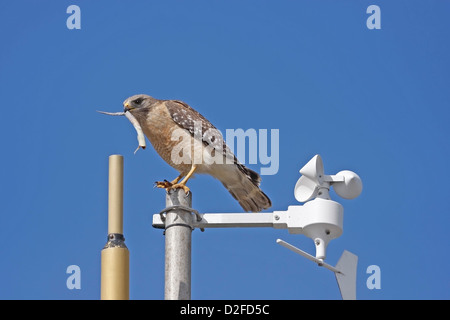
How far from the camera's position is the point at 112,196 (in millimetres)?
8547

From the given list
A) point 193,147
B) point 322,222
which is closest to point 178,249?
point 322,222

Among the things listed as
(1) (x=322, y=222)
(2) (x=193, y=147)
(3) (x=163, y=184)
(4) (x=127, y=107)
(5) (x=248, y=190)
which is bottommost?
(1) (x=322, y=222)

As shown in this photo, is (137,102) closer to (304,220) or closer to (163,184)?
(163,184)

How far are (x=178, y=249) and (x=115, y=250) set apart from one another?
445 mm

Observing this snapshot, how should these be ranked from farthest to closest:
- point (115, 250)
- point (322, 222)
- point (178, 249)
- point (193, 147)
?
point (193, 147)
point (322, 222)
point (178, 249)
point (115, 250)

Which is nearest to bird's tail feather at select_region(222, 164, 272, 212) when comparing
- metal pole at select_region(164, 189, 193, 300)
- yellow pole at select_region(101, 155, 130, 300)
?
metal pole at select_region(164, 189, 193, 300)

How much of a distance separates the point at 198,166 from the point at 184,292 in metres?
4.20

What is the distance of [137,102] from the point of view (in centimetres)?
1283

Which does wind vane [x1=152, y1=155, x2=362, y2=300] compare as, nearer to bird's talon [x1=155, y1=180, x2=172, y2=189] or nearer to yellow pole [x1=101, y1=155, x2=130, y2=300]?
yellow pole [x1=101, y1=155, x2=130, y2=300]
